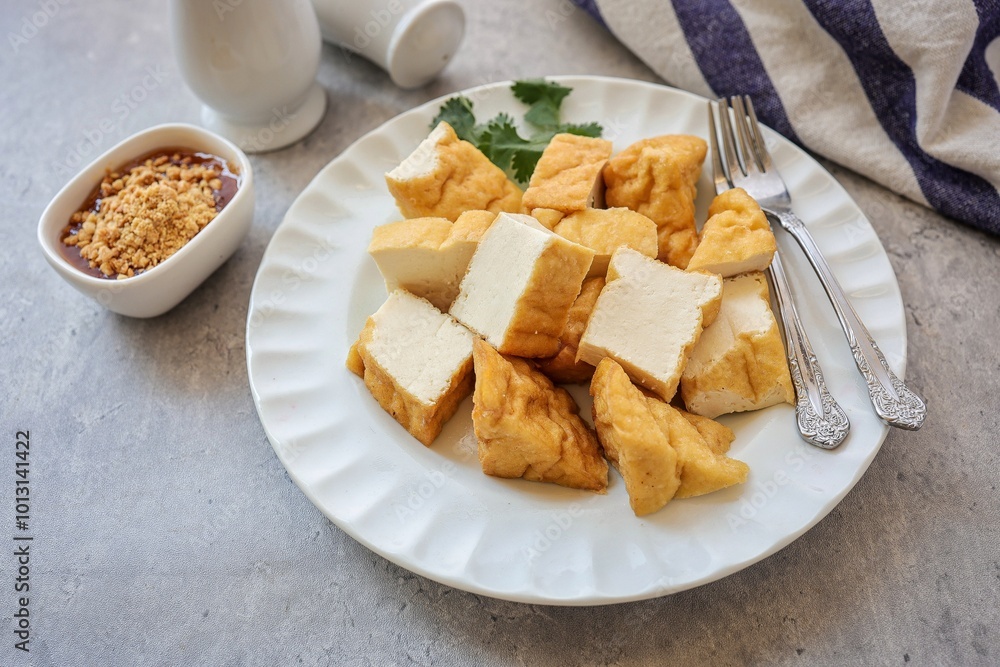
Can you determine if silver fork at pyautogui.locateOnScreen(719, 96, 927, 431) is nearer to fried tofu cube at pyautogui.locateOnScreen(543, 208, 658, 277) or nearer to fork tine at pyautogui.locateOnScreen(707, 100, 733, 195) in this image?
fork tine at pyautogui.locateOnScreen(707, 100, 733, 195)

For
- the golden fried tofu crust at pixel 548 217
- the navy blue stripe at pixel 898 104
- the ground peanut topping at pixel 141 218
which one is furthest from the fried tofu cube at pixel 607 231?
the ground peanut topping at pixel 141 218

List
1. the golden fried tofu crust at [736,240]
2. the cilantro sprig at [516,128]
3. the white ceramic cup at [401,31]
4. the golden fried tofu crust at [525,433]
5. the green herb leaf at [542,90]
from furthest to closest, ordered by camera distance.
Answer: the white ceramic cup at [401,31], the green herb leaf at [542,90], the cilantro sprig at [516,128], the golden fried tofu crust at [736,240], the golden fried tofu crust at [525,433]

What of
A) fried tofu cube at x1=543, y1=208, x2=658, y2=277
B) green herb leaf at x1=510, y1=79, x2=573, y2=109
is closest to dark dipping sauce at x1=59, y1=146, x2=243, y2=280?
green herb leaf at x1=510, y1=79, x2=573, y2=109

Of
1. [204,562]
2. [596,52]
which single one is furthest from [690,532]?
[596,52]

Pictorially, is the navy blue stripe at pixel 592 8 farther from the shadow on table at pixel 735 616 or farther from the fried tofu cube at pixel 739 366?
the shadow on table at pixel 735 616

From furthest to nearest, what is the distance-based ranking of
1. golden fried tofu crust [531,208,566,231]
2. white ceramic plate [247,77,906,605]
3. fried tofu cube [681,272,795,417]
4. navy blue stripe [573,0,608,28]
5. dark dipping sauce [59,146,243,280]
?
navy blue stripe [573,0,608,28] → dark dipping sauce [59,146,243,280] → golden fried tofu crust [531,208,566,231] → fried tofu cube [681,272,795,417] → white ceramic plate [247,77,906,605]

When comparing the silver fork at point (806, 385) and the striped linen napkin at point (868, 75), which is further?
the striped linen napkin at point (868, 75)

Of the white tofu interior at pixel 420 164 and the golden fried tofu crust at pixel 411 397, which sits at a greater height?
the white tofu interior at pixel 420 164
